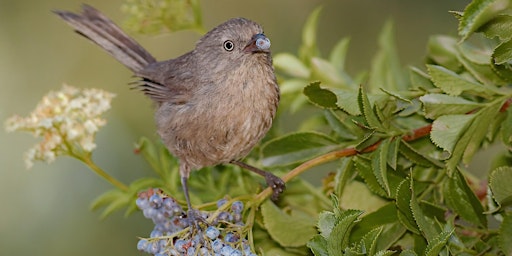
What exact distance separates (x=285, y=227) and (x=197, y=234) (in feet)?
1.26

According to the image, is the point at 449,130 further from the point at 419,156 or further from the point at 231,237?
the point at 231,237

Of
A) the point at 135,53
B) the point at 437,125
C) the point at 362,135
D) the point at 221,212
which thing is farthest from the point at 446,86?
the point at 135,53

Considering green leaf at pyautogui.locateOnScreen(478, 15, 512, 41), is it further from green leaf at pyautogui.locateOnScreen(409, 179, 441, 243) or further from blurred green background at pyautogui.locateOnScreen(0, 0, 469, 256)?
blurred green background at pyautogui.locateOnScreen(0, 0, 469, 256)

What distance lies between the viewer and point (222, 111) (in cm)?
352

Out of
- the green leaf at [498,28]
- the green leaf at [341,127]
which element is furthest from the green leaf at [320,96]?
the green leaf at [498,28]

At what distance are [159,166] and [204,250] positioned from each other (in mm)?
1040

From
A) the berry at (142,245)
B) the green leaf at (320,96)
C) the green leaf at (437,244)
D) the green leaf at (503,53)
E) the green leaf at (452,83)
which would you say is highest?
the green leaf at (320,96)

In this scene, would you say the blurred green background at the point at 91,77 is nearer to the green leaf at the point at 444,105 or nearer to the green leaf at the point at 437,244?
the green leaf at the point at 444,105

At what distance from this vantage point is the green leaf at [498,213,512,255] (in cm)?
259

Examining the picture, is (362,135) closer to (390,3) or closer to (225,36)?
(225,36)

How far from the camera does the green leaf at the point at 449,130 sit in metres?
2.73

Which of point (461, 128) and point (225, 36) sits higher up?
point (225, 36)

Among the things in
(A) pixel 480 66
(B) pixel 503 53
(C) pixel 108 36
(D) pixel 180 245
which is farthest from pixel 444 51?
(C) pixel 108 36

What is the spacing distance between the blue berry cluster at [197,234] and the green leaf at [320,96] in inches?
18.3
